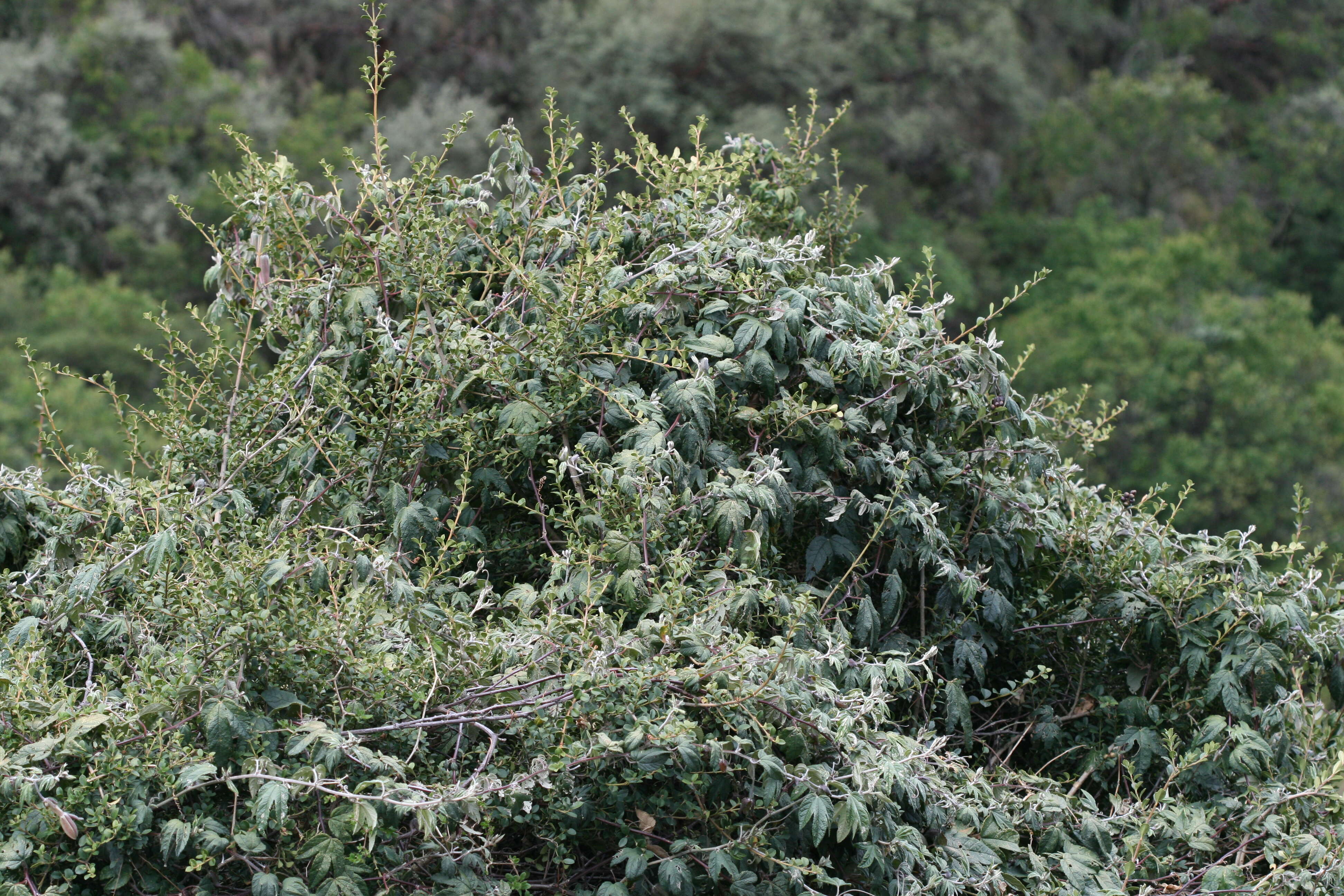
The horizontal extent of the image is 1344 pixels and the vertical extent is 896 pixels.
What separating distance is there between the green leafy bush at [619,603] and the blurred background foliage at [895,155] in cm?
1328

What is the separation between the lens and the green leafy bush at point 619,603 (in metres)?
2.28

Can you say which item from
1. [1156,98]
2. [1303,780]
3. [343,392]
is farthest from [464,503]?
[1156,98]

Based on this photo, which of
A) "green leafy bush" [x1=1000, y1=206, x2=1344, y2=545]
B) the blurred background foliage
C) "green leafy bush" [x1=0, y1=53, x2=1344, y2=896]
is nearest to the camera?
"green leafy bush" [x1=0, y1=53, x2=1344, y2=896]

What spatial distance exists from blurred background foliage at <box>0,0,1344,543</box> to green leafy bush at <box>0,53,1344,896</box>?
43.6ft

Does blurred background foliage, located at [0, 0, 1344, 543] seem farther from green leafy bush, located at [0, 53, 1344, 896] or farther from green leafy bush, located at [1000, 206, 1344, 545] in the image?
green leafy bush, located at [0, 53, 1344, 896]

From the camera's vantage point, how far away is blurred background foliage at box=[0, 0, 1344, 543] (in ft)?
67.3

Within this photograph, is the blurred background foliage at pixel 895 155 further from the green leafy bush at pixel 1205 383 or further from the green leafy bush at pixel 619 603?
the green leafy bush at pixel 619 603

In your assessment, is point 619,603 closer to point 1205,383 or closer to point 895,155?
point 1205,383

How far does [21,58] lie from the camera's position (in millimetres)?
20078

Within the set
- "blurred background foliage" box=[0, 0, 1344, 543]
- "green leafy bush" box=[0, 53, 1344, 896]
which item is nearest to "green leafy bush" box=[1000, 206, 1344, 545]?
"blurred background foliage" box=[0, 0, 1344, 543]

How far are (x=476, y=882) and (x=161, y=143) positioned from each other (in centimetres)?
2134

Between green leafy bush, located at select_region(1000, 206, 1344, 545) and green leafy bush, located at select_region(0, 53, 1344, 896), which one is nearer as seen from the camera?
green leafy bush, located at select_region(0, 53, 1344, 896)

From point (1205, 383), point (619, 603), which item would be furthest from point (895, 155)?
point (619, 603)

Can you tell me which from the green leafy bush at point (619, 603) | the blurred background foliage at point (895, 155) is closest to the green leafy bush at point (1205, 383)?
the blurred background foliage at point (895, 155)
